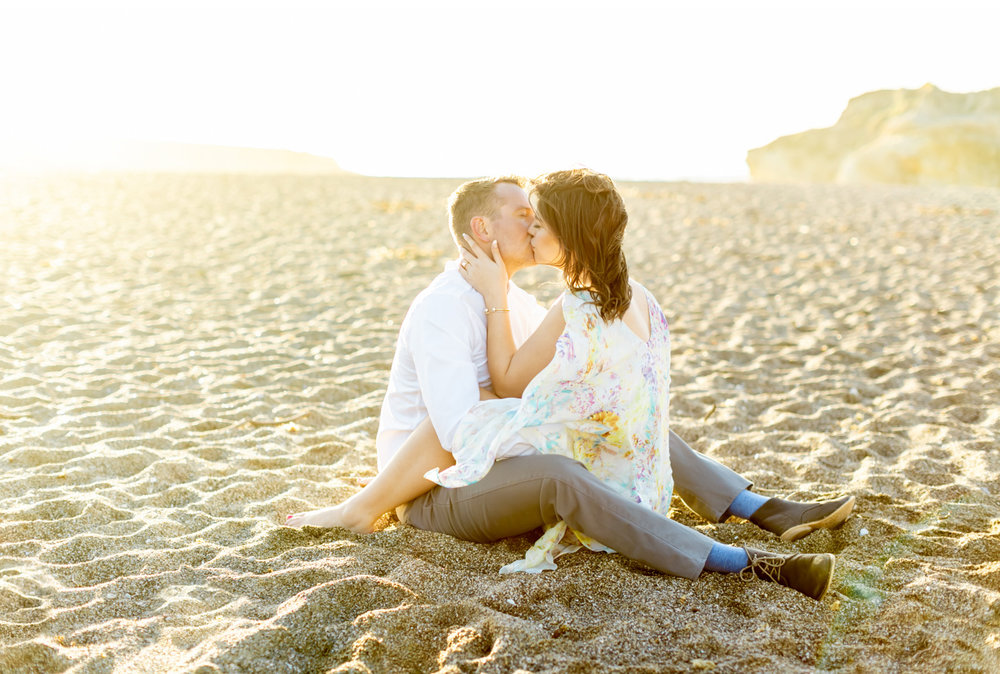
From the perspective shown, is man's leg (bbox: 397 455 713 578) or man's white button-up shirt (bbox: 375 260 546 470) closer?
man's leg (bbox: 397 455 713 578)

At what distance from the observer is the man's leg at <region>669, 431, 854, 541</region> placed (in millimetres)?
3057

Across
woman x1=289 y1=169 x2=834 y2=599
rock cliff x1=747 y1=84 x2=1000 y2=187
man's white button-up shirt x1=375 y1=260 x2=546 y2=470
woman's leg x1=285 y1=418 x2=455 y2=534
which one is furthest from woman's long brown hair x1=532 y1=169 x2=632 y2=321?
rock cliff x1=747 y1=84 x2=1000 y2=187

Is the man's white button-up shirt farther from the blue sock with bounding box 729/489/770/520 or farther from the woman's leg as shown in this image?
the blue sock with bounding box 729/489/770/520

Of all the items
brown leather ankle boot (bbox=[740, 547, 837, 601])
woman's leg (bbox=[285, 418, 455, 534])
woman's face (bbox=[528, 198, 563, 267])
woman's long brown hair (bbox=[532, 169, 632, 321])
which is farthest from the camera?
woman's leg (bbox=[285, 418, 455, 534])

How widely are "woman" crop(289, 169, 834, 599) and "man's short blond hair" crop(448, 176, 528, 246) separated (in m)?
0.12

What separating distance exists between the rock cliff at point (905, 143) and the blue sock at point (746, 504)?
4409 cm

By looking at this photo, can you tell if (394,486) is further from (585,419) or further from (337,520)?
(585,419)

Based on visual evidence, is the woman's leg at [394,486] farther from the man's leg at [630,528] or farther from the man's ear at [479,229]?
the man's ear at [479,229]

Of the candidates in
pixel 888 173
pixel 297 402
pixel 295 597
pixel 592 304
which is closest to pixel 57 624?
pixel 295 597

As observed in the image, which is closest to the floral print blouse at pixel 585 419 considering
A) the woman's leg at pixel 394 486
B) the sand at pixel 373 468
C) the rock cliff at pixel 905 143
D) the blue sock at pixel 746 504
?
the woman's leg at pixel 394 486

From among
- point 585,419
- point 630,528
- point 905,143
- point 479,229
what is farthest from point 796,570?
point 905,143

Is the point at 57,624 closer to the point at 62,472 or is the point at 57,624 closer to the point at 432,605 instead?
the point at 432,605

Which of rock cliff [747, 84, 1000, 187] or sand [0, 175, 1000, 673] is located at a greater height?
rock cliff [747, 84, 1000, 187]

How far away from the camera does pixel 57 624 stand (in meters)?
2.48
